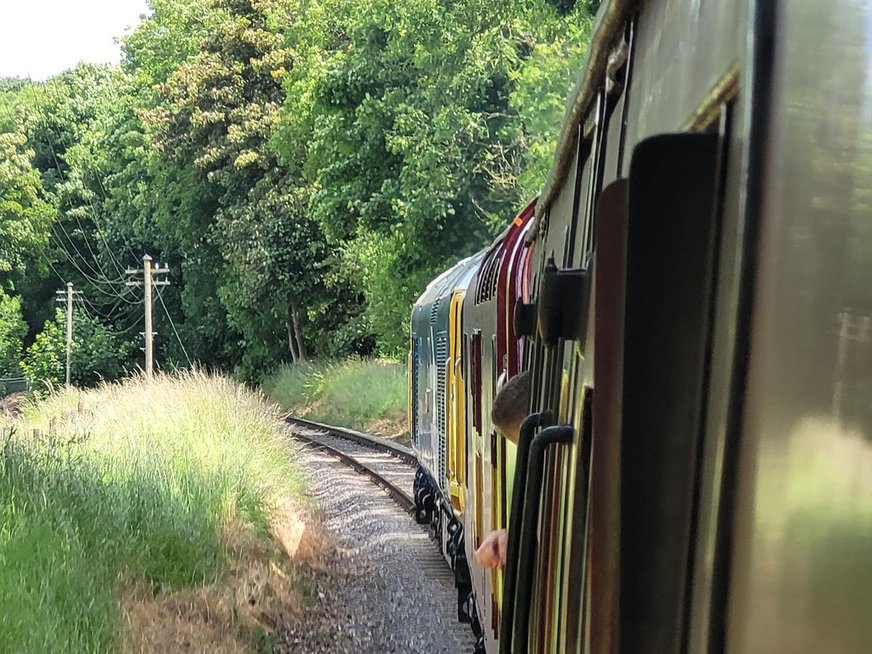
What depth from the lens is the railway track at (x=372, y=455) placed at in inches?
684

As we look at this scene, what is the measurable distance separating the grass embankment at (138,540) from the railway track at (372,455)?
396cm

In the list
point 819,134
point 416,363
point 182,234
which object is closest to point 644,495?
point 819,134

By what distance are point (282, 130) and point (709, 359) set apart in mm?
29148

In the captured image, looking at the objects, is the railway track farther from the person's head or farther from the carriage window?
the person's head

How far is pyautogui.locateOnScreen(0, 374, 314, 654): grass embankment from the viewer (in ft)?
21.2

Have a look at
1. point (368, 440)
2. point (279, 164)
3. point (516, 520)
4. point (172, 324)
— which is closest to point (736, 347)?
point (516, 520)

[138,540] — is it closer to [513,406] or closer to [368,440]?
[513,406]

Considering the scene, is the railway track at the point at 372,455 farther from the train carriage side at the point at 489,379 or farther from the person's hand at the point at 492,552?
the person's hand at the point at 492,552

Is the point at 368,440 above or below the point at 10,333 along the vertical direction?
above

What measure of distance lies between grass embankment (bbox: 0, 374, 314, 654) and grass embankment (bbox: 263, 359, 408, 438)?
12.9m

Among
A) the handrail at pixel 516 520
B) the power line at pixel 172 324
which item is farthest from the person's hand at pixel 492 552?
the power line at pixel 172 324

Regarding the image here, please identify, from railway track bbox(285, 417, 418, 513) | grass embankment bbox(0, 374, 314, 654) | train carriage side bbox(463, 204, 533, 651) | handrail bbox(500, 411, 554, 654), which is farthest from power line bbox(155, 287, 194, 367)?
handrail bbox(500, 411, 554, 654)

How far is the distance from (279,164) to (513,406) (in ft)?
111

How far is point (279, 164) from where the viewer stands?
36375mm
